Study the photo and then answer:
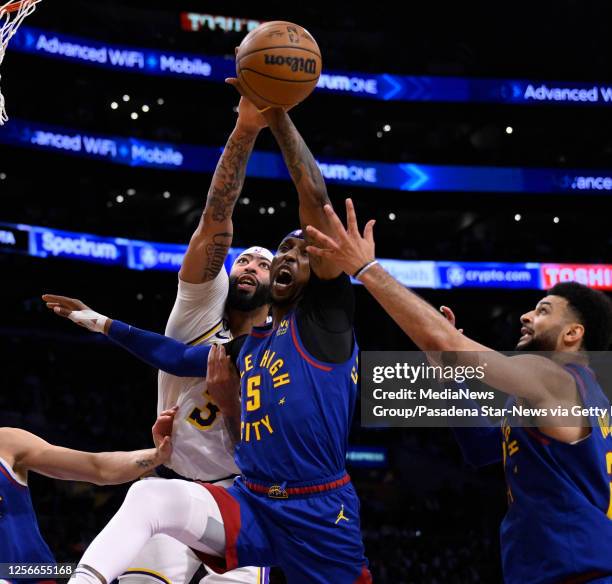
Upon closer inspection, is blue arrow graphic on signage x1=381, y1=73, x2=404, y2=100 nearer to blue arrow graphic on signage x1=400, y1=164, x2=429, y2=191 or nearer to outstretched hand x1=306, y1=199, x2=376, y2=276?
blue arrow graphic on signage x1=400, y1=164, x2=429, y2=191

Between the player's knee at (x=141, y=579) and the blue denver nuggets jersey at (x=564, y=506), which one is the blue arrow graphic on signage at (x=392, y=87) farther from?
the blue denver nuggets jersey at (x=564, y=506)

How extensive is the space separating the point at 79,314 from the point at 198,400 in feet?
2.88

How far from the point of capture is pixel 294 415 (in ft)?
11.8

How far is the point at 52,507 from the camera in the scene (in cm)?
1588

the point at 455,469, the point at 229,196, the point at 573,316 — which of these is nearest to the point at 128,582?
the point at 229,196

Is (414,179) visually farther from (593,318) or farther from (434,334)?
(434,334)

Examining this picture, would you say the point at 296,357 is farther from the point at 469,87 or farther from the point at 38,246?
the point at 469,87

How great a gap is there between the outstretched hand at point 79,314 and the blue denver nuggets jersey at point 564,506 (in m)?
2.43

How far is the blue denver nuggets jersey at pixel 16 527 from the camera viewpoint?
13.1 ft

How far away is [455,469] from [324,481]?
19.1 m

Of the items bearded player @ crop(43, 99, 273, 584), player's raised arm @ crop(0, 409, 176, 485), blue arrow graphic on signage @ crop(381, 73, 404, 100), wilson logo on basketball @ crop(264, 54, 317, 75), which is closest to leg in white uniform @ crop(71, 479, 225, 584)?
player's raised arm @ crop(0, 409, 176, 485)

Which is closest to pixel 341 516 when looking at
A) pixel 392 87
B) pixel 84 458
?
pixel 84 458

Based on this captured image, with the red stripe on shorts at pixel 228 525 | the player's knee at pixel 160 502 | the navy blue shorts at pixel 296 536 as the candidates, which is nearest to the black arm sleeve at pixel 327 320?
the navy blue shorts at pixel 296 536

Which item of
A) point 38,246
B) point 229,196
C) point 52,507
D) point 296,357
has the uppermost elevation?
point 38,246
